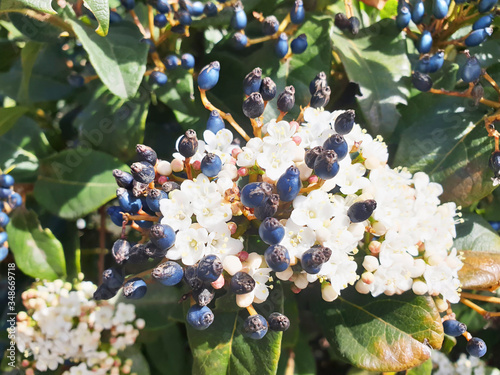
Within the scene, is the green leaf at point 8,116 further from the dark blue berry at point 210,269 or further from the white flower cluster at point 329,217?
the dark blue berry at point 210,269

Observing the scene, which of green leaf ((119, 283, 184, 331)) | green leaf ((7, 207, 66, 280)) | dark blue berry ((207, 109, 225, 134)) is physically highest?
dark blue berry ((207, 109, 225, 134))

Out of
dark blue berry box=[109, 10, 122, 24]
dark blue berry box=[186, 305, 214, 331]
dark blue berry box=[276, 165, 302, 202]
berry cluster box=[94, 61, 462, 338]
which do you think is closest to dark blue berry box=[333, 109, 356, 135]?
berry cluster box=[94, 61, 462, 338]

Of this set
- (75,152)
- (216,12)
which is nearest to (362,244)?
(216,12)

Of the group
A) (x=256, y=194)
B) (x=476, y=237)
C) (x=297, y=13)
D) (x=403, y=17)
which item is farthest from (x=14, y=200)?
(x=476, y=237)

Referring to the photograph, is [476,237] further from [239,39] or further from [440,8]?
[239,39]

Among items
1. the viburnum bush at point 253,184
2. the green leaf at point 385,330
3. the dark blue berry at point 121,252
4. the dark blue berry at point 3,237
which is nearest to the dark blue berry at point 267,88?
the viburnum bush at point 253,184

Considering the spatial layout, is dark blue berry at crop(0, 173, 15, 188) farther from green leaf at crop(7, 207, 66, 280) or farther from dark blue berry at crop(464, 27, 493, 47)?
dark blue berry at crop(464, 27, 493, 47)

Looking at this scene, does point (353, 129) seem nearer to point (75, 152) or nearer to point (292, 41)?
point (292, 41)
